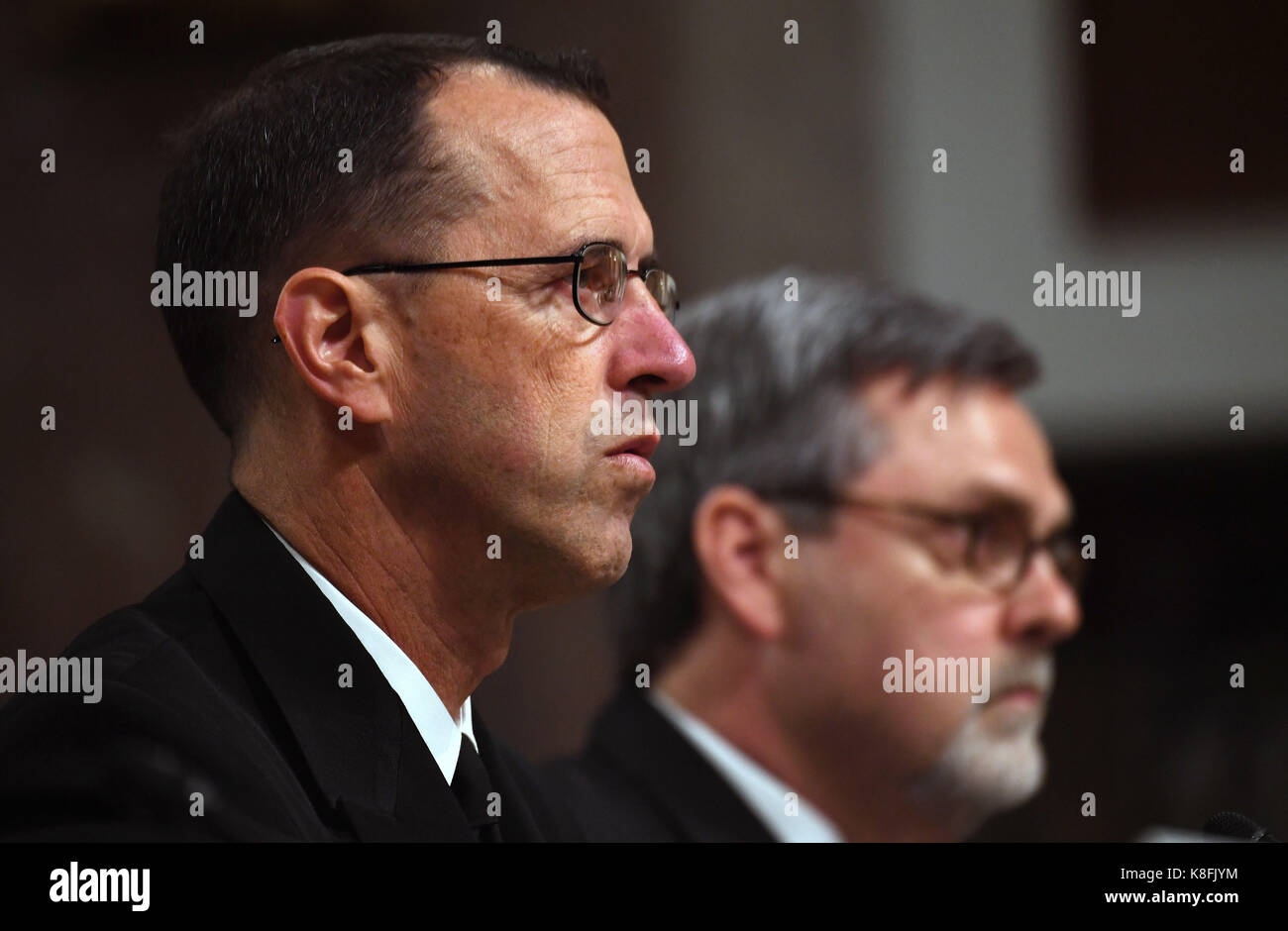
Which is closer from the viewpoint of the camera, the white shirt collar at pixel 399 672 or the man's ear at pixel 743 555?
the white shirt collar at pixel 399 672

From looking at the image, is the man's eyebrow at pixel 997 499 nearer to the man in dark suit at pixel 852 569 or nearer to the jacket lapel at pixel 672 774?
the man in dark suit at pixel 852 569

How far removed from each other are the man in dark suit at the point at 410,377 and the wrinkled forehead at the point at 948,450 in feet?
4.56

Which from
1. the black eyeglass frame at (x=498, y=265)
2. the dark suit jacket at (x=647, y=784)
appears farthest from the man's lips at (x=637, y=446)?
the dark suit jacket at (x=647, y=784)

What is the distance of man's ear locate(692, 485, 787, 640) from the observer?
3479mm

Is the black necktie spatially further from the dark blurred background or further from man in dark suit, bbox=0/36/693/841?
the dark blurred background

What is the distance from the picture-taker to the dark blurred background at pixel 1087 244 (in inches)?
167

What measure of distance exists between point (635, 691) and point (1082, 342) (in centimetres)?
252

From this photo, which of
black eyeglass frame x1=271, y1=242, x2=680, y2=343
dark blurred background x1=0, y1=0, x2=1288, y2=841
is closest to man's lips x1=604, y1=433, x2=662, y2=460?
black eyeglass frame x1=271, y1=242, x2=680, y2=343

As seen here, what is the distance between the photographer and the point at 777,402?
3555 mm

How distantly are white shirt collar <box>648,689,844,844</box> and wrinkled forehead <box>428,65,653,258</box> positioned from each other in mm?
1323

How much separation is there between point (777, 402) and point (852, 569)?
42 cm

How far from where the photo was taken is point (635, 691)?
10.8ft

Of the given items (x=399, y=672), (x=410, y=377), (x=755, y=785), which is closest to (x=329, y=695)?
(x=399, y=672)

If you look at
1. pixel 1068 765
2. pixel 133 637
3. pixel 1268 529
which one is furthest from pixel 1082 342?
pixel 133 637
